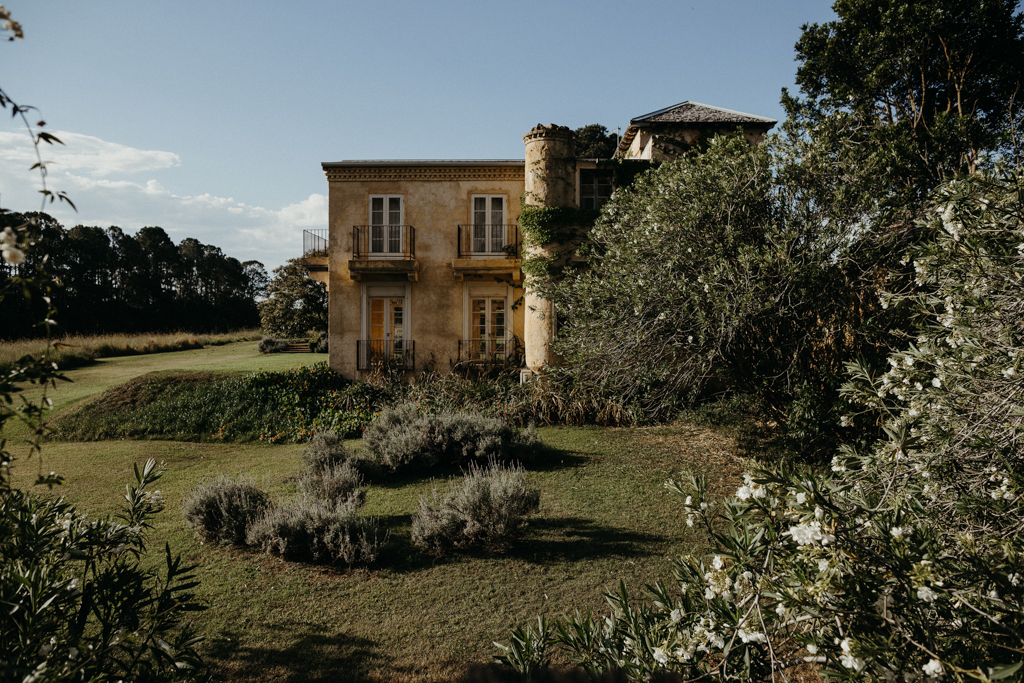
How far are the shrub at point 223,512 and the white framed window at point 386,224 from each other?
1138 centimetres

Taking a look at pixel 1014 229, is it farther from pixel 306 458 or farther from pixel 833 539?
pixel 306 458

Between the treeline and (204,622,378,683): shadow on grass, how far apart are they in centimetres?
4025

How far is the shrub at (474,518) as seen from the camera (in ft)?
20.5

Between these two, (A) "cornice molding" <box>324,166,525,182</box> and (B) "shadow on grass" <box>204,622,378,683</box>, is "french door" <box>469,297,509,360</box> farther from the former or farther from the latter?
(B) "shadow on grass" <box>204,622,378,683</box>

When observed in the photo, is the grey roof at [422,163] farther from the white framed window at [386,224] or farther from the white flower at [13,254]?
the white flower at [13,254]

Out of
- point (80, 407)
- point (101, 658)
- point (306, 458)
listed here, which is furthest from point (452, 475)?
point (80, 407)

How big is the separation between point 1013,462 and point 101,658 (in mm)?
5197

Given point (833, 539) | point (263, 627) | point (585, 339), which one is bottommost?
point (263, 627)

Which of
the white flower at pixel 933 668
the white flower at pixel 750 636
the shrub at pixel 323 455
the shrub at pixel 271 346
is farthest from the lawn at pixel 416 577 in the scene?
the shrub at pixel 271 346

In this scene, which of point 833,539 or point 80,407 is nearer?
point 833,539

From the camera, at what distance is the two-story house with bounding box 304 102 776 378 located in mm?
16938

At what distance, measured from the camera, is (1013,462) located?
10.8 feet

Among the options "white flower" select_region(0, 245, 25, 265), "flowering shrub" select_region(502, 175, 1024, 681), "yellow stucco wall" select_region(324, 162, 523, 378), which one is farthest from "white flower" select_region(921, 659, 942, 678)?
"yellow stucco wall" select_region(324, 162, 523, 378)

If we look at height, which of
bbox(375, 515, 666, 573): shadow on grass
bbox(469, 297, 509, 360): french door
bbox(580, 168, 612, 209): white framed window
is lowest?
bbox(375, 515, 666, 573): shadow on grass
